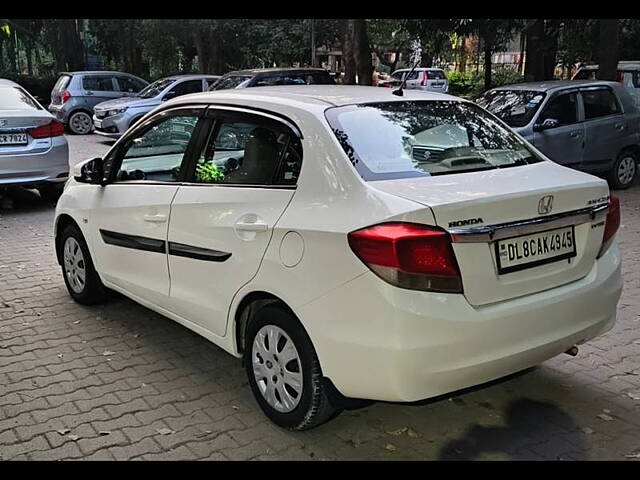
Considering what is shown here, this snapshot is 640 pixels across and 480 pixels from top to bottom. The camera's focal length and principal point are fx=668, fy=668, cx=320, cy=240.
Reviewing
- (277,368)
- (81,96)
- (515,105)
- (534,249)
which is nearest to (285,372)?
(277,368)

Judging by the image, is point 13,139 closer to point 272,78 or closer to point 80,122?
point 272,78

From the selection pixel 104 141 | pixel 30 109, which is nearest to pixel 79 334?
pixel 30 109

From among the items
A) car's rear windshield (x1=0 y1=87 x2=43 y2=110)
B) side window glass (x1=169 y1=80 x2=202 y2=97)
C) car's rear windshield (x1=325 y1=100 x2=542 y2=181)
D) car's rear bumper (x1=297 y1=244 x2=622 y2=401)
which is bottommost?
car's rear bumper (x1=297 y1=244 x2=622 y2=401)

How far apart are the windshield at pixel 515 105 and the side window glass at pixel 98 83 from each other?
41.3 feet

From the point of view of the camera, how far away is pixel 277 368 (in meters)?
3.37

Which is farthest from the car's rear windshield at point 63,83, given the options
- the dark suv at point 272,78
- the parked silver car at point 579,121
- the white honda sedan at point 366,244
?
the white honda sedan at point 366,244

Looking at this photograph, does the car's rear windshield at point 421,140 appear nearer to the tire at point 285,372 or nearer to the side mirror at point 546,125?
the tire at point 285,372

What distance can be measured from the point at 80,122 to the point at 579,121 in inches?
545

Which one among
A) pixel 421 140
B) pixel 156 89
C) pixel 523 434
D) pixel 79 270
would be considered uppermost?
pixel 156 89

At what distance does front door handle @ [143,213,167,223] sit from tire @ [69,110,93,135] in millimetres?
15701

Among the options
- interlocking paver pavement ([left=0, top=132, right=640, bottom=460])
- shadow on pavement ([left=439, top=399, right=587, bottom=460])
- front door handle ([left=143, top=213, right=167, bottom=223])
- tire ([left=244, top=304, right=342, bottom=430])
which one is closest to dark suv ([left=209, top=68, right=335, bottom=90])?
interlocking paver pavement ([left=0, top=132, right=640, bottom=460])

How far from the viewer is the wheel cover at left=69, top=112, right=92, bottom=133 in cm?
1852

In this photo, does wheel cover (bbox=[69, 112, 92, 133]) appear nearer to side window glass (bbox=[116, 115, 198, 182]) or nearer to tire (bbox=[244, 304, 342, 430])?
side window glass (bbox=[116, 115, 198, 182])
